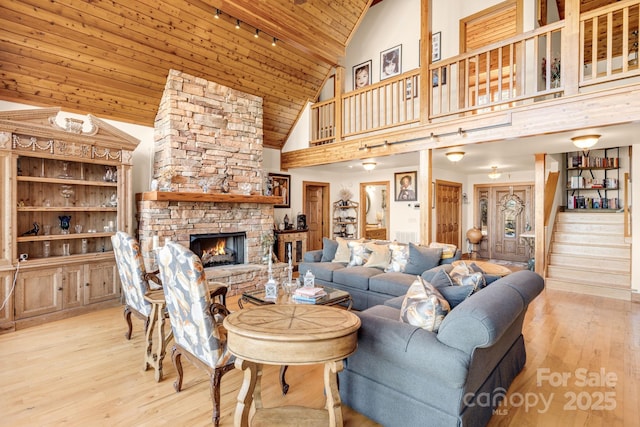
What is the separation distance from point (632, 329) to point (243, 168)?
233 inches

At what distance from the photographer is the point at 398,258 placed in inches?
181

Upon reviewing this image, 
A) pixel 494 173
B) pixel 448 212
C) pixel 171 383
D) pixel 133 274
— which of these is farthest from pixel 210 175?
pixel 494 173

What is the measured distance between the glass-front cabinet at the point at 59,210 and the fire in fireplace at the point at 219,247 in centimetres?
114

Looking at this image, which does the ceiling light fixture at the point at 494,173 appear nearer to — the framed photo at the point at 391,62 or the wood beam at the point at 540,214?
the wood beam at the point at 540,214

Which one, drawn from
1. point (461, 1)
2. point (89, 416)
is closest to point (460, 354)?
point (89, 416)

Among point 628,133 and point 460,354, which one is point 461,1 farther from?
point 460,354

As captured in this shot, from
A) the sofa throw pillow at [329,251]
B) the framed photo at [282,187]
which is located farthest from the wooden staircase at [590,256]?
the framed photo at [282,187]

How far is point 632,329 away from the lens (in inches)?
148

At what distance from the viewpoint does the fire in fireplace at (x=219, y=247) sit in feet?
18.2

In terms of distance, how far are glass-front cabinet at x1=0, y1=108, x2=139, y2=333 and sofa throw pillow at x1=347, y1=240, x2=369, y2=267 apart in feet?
10.7

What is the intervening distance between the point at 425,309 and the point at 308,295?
4.10ft

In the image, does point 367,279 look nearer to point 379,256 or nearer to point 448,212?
point 379,256

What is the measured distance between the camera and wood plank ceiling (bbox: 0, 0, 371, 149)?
3994 mm

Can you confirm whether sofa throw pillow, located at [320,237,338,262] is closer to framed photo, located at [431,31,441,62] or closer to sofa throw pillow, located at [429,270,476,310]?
sofa throw pillow, located at [429,270,476,310]
